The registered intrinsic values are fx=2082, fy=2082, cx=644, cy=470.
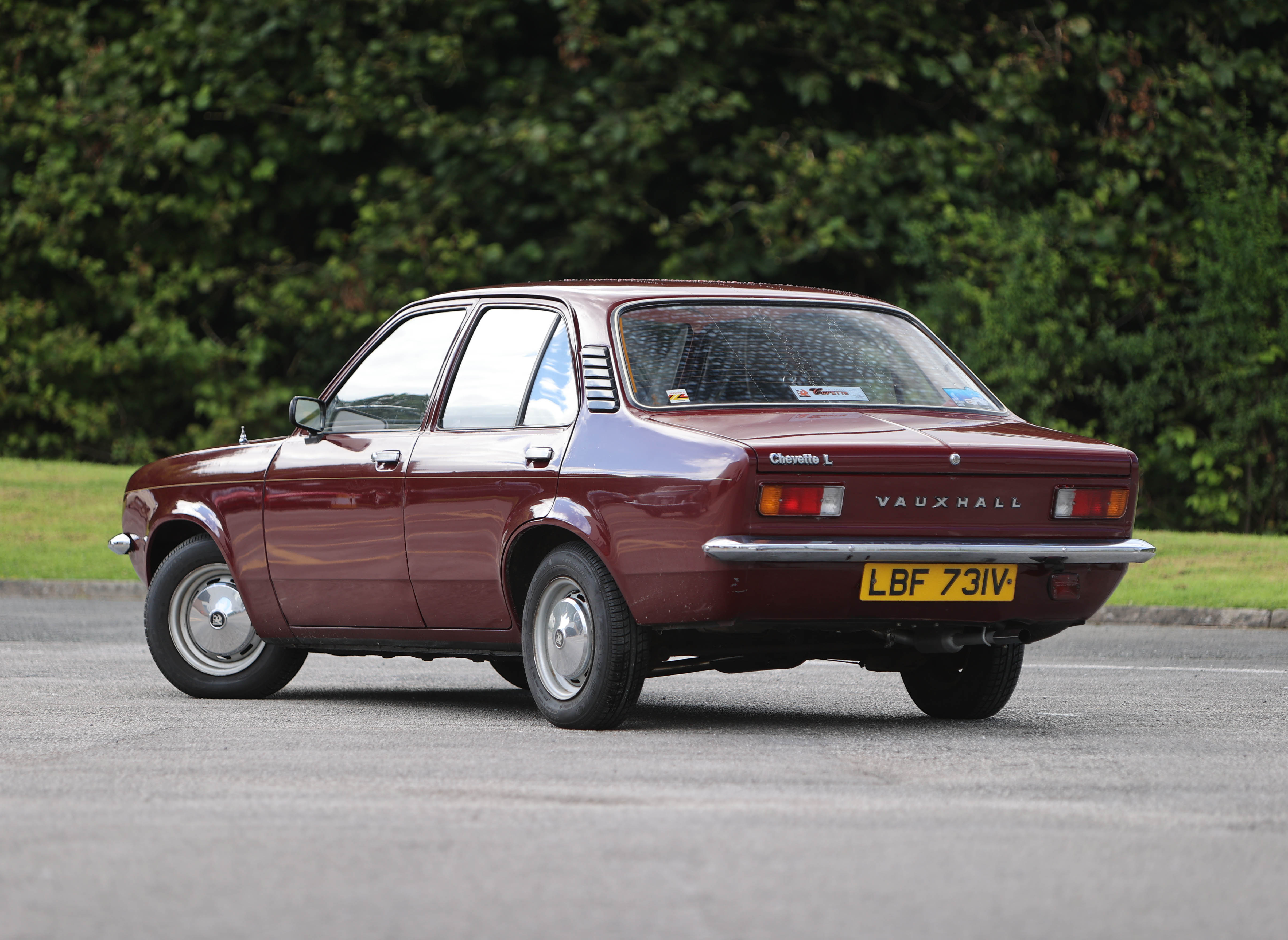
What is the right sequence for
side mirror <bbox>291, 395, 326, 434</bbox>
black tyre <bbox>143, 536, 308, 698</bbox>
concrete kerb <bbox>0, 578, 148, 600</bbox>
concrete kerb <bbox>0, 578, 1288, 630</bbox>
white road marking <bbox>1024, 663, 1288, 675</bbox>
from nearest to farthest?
1. side mirror <bbox>291, 395, 326, 434</bbox>
2. black tyre <bbox>143, 536, 308, 698</bbox>
3. white road marking <bbox>1024, 663, 1288, 675</bbox>
4. concrete kerb <bbox>0, 578, 1288, 630</bbox>
5. concrete kerb <bbox>0, 578, 148, 600</bbox>

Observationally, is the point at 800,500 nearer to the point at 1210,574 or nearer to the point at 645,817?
the point at 645,817

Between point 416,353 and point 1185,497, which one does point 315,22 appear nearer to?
point 1185,497

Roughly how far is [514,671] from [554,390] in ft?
6.91

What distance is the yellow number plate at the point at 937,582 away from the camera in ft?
23.7

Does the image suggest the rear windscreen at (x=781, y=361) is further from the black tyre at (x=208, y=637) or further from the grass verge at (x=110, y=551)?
the grass verge at (x=110, y=551)

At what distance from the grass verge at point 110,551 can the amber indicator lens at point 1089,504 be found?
699cm

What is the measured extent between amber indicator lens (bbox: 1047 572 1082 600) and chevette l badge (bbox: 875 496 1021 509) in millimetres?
326

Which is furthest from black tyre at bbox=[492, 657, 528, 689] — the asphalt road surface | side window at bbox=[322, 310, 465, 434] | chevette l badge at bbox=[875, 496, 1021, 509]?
chevette l badge at bbox=[875, 496, 1021, 509]

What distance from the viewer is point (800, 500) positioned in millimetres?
7094

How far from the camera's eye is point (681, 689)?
32.3 feet

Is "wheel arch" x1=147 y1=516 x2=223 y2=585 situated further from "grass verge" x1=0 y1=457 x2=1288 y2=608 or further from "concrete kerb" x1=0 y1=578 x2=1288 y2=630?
"grass verge" x1=0 y1=457 x2=1288 y2=608

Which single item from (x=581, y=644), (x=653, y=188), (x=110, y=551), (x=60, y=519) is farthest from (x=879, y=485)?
(x=653, y=188)

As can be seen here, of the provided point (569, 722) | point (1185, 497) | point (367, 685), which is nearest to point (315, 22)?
point (1185, 497)

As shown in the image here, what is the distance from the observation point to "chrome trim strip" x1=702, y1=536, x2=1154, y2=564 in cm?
702
